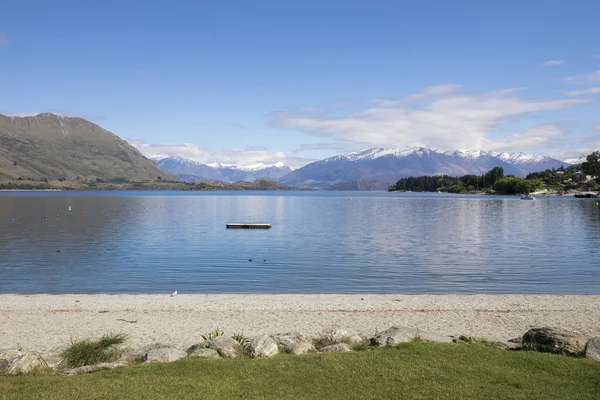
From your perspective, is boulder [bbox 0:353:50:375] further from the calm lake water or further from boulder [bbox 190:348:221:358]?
the calm lake water

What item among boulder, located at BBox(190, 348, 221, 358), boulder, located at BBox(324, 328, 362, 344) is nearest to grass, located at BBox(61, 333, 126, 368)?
boulder, located at BBox(190, 348, 221, 358)

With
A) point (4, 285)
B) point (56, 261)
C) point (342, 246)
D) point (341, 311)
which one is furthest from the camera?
point (342, 246)

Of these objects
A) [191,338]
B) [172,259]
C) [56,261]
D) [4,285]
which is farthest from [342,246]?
[191,338]

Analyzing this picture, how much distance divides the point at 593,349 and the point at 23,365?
18.7 meters

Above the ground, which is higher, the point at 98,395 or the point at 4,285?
the point at 98,395

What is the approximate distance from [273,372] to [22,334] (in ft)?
53.7

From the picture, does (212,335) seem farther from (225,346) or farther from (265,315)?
(225,346)

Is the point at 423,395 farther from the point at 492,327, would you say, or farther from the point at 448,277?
the point at 448,277

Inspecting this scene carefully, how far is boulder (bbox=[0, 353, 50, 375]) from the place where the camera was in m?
15.6

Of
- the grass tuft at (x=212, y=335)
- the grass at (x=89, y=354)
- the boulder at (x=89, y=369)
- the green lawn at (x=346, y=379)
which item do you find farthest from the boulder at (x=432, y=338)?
the grass at (x=89, y=354)

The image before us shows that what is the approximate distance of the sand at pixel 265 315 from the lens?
2500 centimetres

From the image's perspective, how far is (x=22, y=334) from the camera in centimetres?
2489

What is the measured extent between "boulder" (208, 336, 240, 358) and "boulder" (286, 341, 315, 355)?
6.35 ft

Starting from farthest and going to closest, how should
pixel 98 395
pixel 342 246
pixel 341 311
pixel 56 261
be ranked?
pixel 342 246 → pixel 56 261 → pixel 341 311 → pixel 98 395
